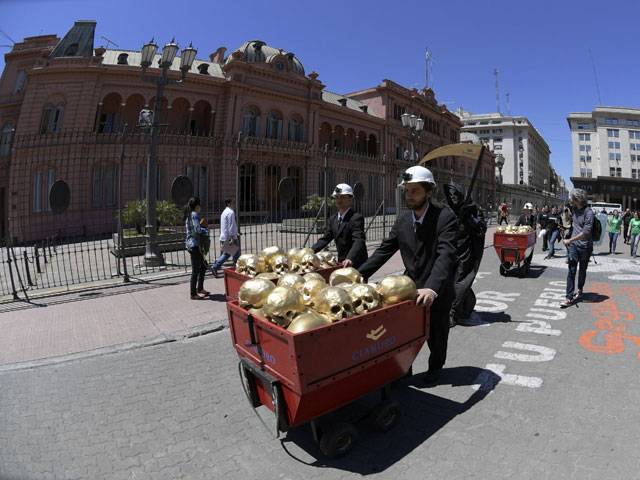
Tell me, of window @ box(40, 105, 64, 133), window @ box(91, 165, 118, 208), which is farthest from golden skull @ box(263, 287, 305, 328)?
window @ box(40, 105, 64, 133)

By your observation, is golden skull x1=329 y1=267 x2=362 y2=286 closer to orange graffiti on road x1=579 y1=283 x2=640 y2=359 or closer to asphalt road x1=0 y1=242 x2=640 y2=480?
asphalt road x1=0 y1=242 x2=640 y2=480

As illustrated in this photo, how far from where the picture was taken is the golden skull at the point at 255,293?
9.82ft

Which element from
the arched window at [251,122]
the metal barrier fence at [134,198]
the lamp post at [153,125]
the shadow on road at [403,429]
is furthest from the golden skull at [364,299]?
the arched window at [251,122]

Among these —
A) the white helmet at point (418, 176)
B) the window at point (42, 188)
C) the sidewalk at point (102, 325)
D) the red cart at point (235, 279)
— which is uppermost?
the window at point (42, 188)

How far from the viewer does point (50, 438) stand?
3.18 meters

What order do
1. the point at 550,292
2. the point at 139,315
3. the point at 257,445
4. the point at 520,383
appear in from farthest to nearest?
1. the point at 550,292
2. the point at 139,315
3. the point at 520,383
4. the point at 257,445

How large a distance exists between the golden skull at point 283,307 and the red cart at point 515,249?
8.30 meters

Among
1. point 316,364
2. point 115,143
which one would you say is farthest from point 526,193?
point 316,364

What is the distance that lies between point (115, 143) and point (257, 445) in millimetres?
22117

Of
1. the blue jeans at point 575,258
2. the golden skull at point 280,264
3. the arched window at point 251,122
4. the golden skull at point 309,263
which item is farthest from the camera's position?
the arched window at point 251,122

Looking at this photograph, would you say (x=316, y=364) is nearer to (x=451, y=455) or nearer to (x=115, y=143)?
(x=451, y=455)

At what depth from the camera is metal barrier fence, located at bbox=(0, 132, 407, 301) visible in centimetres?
1117

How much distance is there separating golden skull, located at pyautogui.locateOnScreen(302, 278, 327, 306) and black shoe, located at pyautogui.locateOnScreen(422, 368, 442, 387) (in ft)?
5.40

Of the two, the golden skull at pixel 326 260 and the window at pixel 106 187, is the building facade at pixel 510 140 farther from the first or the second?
the golden skull at pixel 326 260
